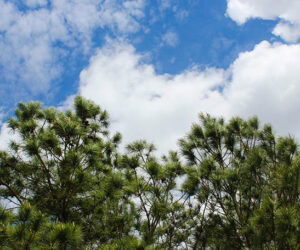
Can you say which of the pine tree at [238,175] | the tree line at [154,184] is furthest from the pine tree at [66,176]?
the pine tree at [238,175]

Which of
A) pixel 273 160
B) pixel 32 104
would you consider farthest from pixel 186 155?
pixel 32 104

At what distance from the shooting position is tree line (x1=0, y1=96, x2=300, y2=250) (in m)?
3.76

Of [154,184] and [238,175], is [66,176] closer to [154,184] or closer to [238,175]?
[154,184]

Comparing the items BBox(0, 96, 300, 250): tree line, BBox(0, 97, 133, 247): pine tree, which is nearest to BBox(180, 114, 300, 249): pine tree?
BBox(0, 96, 300, 250): tree line

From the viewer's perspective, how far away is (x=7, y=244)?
2.91m

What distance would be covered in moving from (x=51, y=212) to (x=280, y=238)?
504 centimetres

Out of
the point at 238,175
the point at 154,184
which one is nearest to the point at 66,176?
the point at 154,184

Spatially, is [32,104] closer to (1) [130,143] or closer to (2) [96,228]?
(1) [130,143]

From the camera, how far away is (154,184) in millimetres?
4973

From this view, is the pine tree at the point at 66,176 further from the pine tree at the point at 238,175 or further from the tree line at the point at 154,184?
the pine tree at the point at 238,175

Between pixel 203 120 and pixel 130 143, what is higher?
pixel 203 120

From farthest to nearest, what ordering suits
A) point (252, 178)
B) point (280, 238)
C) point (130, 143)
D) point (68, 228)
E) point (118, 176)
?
point (130, 143)
point (252, 178)
point (118, 176)
point (280, 238)
point (68, 228)

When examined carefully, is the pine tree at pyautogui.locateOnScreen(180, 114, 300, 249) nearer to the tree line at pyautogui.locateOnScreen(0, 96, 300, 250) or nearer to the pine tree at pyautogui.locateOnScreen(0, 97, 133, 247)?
the tree line at pyautogui.locateOnScreen(0, 96, 300, 250)

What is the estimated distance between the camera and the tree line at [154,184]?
12.3ft
